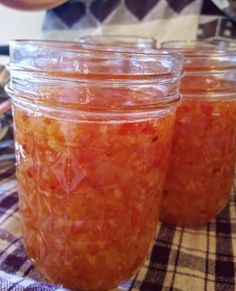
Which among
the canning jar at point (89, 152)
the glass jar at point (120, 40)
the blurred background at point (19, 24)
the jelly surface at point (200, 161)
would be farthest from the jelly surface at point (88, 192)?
the blurred background at point (19, 24)

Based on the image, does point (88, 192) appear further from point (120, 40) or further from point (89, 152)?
point (120, 40)

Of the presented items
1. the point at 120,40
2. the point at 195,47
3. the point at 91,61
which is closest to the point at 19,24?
the point at 120,40

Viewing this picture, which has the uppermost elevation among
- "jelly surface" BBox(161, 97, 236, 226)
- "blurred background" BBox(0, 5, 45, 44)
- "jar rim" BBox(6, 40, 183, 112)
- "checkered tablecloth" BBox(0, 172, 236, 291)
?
"jar rim" BBox(6, 40, 183, 112)

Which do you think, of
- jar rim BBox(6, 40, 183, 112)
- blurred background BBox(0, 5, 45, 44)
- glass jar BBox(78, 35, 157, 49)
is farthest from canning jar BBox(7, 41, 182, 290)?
blurred background BBox(0, 5, 45, 44)

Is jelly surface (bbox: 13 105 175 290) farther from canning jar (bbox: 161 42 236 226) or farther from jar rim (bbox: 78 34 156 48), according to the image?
jar rim (bbox: 78 34 156 48)

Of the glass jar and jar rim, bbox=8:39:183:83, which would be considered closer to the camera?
jar rim, bbox=8:39:183:83

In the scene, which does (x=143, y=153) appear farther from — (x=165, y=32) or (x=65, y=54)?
(x=165, y=32)
